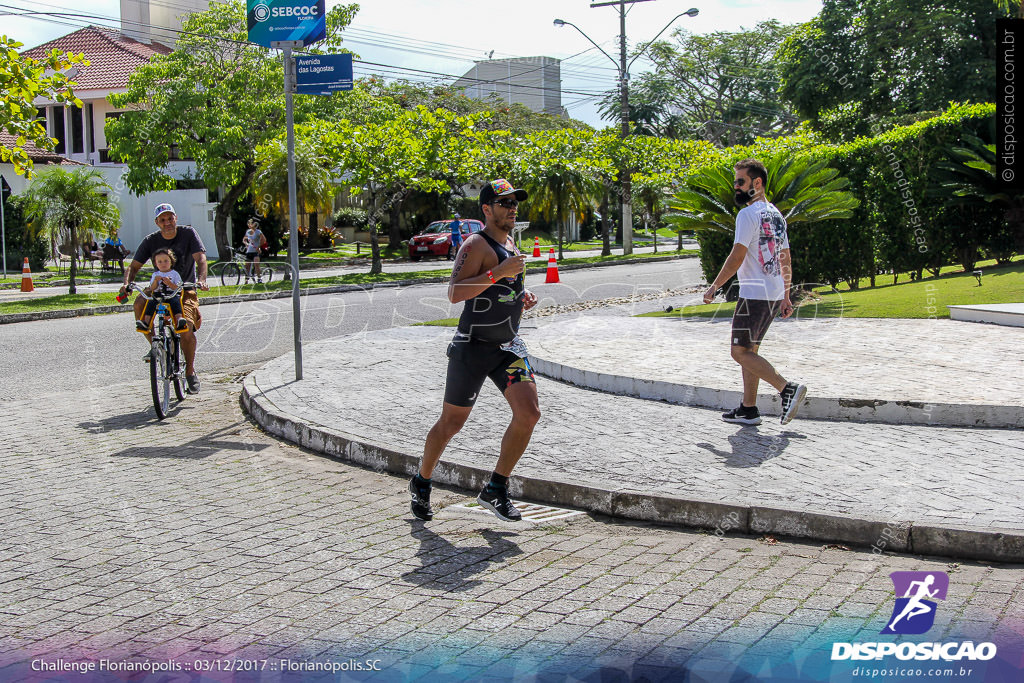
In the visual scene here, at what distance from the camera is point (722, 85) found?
70125 millimetres

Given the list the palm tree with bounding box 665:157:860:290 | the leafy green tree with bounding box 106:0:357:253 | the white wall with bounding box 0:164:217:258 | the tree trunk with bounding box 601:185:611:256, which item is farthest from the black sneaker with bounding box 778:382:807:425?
the white wall with bounding box 0:164:217:258

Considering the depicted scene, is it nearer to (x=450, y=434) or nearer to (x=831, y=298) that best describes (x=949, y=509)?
(x=450, y=434)

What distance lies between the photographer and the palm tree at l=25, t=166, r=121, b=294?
20.4 metres

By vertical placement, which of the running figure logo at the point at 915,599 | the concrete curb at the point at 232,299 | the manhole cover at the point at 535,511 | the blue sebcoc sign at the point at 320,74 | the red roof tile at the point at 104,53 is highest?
the red roof tile at the point at 104,53

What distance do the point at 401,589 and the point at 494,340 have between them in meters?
1.45

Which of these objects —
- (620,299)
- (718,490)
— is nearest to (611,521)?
(718,490)

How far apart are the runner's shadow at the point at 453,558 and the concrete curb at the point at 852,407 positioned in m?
3.04

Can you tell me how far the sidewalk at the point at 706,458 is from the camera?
489 cm

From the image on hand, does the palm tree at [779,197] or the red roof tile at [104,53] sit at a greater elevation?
the red roof tile at [104,53]

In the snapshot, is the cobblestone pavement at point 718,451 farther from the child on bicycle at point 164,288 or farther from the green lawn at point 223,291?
the green lawn at point 223,291

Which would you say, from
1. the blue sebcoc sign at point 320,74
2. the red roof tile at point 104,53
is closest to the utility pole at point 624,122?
the red roof tile at point 104,53

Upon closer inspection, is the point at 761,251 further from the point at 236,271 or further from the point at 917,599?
the point at 236,271

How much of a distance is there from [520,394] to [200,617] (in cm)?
196

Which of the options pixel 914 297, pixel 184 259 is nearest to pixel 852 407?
pixel 184 259
